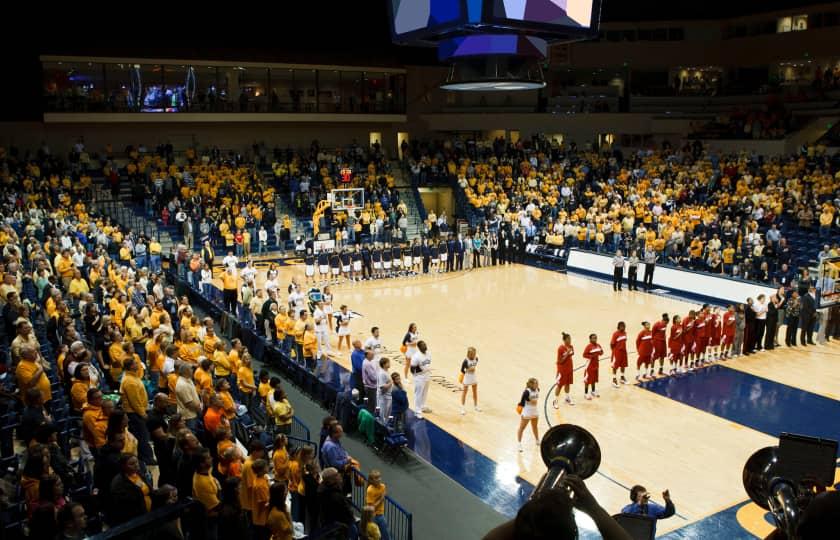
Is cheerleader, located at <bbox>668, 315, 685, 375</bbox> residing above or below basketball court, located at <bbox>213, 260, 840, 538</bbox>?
above

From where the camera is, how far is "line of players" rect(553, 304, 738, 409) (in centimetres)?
1348

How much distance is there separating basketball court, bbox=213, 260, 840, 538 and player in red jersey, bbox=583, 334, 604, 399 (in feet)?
0.72

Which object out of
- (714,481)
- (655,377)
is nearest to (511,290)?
(655,377)

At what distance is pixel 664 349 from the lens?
1484 cm

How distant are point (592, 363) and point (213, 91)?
2528 cm

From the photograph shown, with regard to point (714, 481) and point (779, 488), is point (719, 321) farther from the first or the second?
point (779, 488)

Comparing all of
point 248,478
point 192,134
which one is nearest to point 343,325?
point 248,478

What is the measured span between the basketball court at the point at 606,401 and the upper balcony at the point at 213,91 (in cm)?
1490

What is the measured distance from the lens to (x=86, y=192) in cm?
2742

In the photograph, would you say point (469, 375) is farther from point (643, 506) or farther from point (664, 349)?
point (643, 506)

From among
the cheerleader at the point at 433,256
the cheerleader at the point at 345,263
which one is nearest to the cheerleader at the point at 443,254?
the cheerleader at the point at 433,256

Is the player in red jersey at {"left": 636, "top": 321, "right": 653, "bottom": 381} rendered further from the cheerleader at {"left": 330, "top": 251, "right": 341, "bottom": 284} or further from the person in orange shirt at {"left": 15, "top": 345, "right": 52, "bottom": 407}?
the cheerleader at {"left": 330, "top": 251, "right": 341, "bottom": 284}

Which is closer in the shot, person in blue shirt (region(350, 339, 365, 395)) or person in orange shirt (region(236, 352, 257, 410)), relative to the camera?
person in orange shirt (region(236, 352, 257, 410))

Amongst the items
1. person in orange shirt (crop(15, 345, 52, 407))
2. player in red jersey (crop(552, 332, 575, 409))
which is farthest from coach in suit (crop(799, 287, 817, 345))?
person in orange shirt (crop(15, 345, 52, 407))
